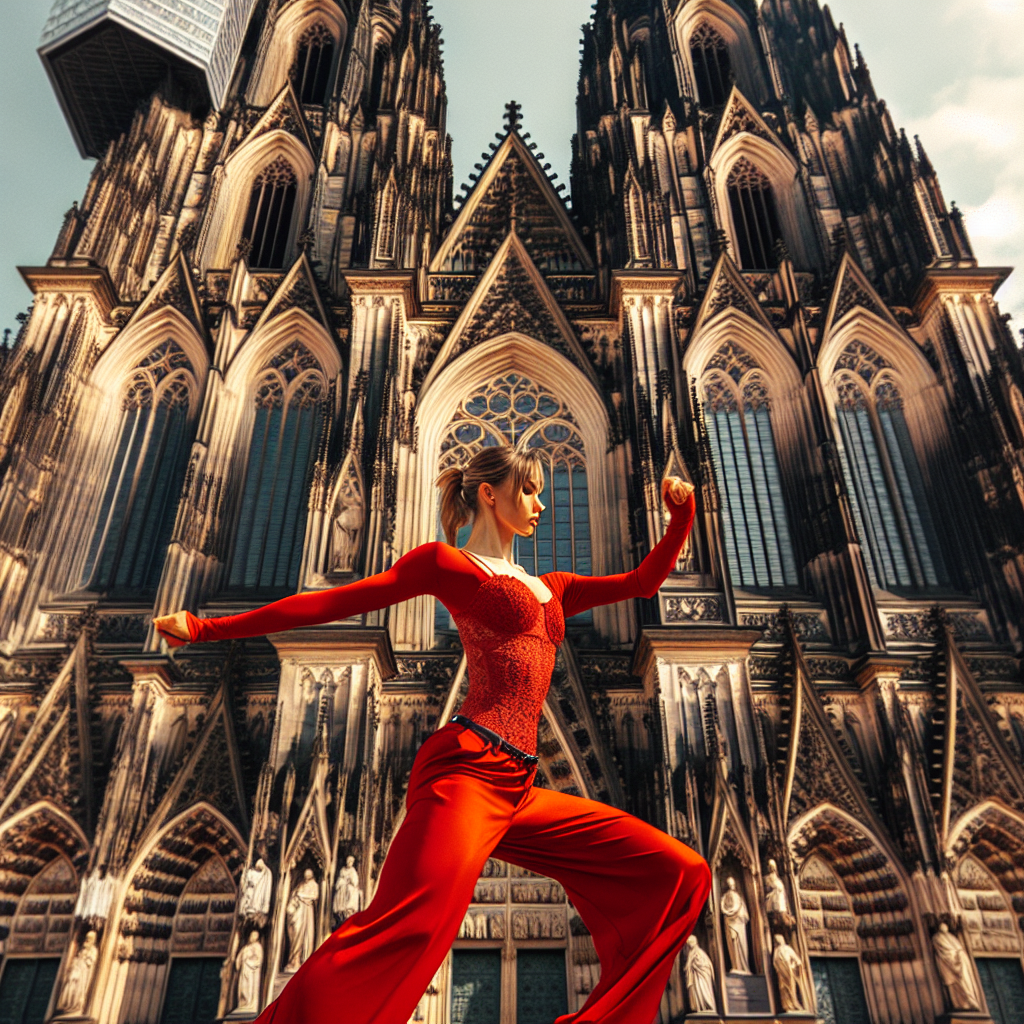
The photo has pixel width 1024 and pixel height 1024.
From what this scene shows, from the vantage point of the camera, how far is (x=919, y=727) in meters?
13.6

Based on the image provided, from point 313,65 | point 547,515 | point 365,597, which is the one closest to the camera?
point 365,597

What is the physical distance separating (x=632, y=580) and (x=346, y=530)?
11.0 meters

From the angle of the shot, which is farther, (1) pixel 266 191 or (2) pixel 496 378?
(1) pixel 266 191

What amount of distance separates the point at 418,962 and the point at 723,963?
9.42 m

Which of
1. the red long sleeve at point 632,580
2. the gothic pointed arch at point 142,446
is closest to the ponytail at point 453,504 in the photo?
the red long sleeve at point 632,580

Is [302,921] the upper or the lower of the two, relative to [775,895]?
lower

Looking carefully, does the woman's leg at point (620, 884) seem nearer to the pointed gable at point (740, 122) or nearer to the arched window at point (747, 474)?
the arched window at point (747, 474)

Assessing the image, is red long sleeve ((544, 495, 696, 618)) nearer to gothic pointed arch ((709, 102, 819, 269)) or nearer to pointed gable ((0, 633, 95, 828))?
pointed gable ((0, 633, 95, 828))

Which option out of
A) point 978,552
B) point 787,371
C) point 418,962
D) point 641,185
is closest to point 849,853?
point 978,552

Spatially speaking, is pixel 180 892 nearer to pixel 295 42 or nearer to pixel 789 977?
pixel 789 977

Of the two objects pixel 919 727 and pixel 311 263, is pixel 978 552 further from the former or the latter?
pixel 311 263

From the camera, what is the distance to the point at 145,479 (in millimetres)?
17156

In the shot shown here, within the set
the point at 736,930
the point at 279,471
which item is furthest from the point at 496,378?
the point at 736,930

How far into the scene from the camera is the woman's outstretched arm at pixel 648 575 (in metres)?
3.59
